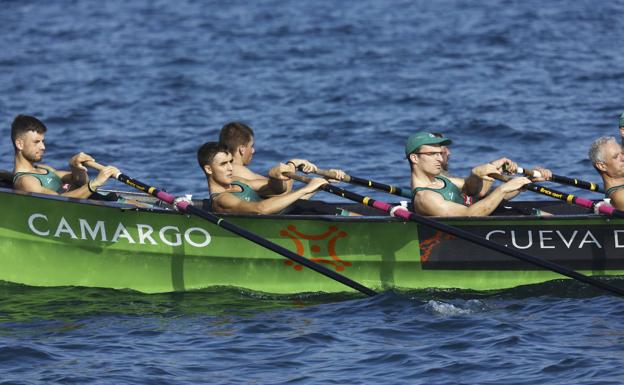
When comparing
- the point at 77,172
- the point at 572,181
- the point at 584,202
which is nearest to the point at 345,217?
the point at 584,202

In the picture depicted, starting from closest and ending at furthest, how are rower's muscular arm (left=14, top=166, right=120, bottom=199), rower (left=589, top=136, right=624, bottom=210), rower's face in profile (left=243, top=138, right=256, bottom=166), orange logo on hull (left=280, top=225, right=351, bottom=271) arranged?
rower (left=589, top=136, right=624, bottom=210)
orange logo on hull (left=280, top=225, right=351, bottom=271)
rower's muscular arm (left=14, top=166, right=120, bottom=199)
rower's face in profile (left=243, top=138, right=256, bottom=166)

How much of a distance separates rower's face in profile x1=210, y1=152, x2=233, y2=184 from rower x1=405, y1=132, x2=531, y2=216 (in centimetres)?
201

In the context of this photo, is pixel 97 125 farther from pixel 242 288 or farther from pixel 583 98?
pixel 242 288

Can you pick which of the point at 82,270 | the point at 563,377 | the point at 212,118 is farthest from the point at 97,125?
the point at 563,377

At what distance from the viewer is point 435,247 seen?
48.7 feet

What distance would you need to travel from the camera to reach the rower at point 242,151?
52.3 feet

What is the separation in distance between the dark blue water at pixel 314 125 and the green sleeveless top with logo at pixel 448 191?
42.9 inches

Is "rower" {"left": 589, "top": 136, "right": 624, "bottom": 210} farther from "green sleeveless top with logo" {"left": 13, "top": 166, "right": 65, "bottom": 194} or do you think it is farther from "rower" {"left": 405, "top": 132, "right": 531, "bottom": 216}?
"green sleeveless top with logo" {"left": 13, "top": 166, "right": 65, "bottom": 194}

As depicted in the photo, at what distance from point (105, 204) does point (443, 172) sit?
14.1 ft

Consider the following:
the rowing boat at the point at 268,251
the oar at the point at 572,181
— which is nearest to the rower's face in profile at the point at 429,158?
the rowing boat at the point at 268,251

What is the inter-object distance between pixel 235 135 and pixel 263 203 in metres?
1.27

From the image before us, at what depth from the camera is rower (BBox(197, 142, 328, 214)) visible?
15.0 metres

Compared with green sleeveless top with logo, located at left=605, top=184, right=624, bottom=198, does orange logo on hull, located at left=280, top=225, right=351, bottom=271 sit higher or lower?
lower

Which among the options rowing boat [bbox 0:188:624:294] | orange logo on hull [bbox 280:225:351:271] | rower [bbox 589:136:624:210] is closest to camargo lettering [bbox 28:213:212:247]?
rowing boat [bbox 0:188:624:294]
